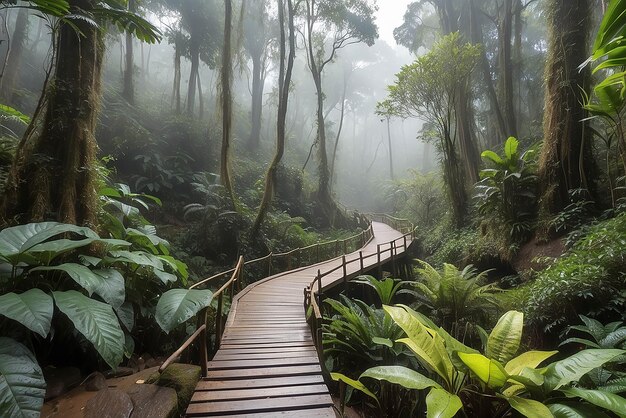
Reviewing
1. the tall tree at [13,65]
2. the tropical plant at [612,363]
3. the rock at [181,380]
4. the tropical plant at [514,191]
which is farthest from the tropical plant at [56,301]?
the tall tree at [13,65]

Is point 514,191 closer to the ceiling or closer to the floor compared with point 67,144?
closer to the floor

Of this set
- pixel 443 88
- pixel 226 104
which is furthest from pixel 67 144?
pixel 443 88

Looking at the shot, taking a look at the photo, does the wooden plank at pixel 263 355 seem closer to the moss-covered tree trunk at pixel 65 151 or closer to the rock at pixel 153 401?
the rock at pixel 153 401

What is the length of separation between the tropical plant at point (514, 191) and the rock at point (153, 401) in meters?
7.80

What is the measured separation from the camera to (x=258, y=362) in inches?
133

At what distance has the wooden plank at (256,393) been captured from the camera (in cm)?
261


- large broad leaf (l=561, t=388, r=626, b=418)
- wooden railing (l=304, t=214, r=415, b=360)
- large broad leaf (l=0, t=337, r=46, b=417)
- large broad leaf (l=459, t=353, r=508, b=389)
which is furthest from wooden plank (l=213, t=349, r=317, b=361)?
large broad leaf (l=561, t=388, r=626, b=418)

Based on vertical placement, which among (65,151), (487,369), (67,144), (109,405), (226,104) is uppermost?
(226,104)

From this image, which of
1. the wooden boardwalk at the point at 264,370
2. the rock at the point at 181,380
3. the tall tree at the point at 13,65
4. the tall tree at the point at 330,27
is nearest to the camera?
the wooden boardwalk at the point at 264,370

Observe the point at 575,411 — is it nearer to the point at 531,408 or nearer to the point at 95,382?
the point at 531,408

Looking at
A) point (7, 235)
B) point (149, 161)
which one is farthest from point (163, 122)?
point (7, 235)

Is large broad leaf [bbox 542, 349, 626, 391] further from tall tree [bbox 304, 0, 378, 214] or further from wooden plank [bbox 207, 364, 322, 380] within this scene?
tall tree [bbox 304, 0, 378, 214]

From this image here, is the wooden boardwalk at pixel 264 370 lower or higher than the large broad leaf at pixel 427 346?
lower

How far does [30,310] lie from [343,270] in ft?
20.9
